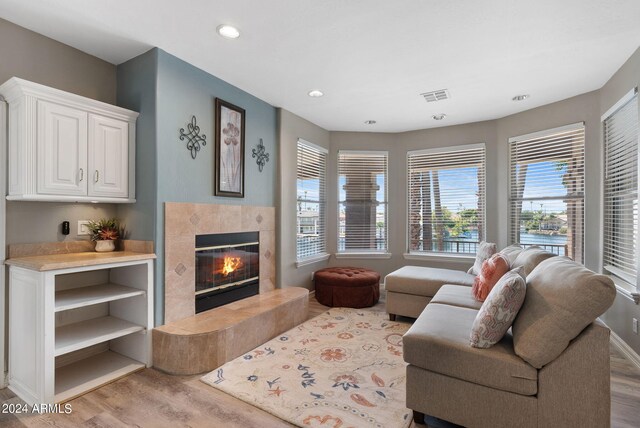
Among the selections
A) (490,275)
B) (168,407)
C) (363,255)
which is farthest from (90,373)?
(363,255)

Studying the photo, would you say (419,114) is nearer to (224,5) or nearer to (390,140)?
(390,140)

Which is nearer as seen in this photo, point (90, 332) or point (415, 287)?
point (90, 332)

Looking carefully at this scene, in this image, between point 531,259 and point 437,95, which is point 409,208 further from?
point 531,259

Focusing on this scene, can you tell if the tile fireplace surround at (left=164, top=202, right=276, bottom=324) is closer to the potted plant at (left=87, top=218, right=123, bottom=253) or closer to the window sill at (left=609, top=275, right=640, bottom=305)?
the potted plant at (left=87, top=218, right=123, bottom=253)

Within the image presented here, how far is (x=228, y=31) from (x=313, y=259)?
3.25 meters

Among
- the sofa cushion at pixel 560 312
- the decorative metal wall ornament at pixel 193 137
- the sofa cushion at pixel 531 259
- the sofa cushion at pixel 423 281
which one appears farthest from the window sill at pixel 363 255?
the sofa cushion at pixel 560 312

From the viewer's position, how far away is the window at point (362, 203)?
5.30 meters

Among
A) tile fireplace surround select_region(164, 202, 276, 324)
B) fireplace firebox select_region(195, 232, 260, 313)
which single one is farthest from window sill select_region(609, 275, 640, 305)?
tile fireplace surround select_region(164, 202, 276, 324)

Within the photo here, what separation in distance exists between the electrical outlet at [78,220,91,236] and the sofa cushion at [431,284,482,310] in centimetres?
314

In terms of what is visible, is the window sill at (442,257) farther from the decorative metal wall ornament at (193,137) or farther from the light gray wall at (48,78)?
the light gray wall at (48,78)

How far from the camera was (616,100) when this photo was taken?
3033mm

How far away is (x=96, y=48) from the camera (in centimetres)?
269

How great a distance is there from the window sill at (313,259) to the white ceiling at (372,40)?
2266 millimetres

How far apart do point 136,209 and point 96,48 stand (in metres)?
1.41
